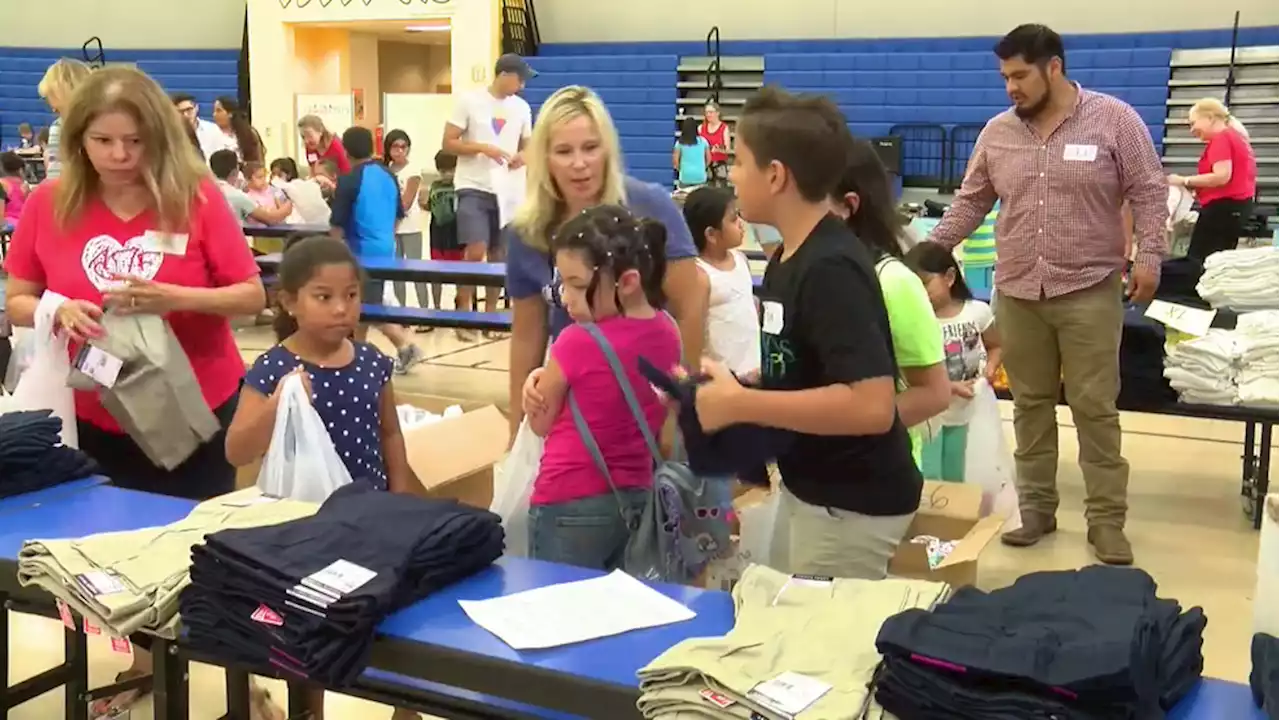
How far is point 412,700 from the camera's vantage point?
1818 millimetres

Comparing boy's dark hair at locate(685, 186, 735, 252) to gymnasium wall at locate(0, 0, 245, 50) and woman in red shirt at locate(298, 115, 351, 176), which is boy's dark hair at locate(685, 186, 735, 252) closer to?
woman in red shirt at locate(298, 115, 351, 176)

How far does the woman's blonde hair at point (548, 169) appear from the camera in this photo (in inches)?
107

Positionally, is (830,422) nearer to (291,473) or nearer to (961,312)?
(291,473)

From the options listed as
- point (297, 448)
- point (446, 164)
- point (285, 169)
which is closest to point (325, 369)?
point (297, 448)

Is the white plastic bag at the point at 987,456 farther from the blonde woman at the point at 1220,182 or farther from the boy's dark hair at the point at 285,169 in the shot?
the boy's dark hair at the point at 285,169

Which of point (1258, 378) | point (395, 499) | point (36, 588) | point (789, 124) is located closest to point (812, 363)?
point (789, 124)

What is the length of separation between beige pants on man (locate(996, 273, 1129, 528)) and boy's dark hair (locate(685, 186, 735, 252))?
0.99 m

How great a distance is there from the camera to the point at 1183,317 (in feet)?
14.8

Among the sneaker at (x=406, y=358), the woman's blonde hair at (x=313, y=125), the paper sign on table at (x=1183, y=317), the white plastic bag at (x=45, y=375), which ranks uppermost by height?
the woman's blonde hair at (x=313, y=125)

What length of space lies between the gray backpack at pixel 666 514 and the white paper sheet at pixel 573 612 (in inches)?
16.8

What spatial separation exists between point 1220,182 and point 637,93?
7.69 metres

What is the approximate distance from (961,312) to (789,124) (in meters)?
2.34

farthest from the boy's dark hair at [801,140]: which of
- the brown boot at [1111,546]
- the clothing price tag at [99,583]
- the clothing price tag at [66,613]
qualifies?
the brown boot at [1111,546]

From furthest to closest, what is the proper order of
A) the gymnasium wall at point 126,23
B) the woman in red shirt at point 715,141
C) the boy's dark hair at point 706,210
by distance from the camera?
the gymnasium wall at point 126,23 < the woman in red shirt at point 715,141 < the boy's dark hair at point 706,210
